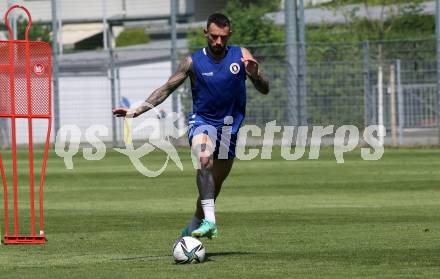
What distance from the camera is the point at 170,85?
1220 cm

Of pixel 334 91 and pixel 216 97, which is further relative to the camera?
pixel 334 91

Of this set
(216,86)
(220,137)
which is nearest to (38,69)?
(216,86)

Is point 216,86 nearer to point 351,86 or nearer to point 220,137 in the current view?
point 220,137

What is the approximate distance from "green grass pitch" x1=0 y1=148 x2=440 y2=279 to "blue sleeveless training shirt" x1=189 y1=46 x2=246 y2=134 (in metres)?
1.31

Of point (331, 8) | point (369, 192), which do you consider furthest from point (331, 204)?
point (331, 8)

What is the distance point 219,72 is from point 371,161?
16.7 meters

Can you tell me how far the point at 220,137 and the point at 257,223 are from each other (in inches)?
141

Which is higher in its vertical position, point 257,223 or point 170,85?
point 170,85

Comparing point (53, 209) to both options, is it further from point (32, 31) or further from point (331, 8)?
point (32, 31)

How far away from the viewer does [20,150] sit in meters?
38.0

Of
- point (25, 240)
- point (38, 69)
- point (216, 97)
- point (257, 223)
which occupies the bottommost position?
point (257, 223)

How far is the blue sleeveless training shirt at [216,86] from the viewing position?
1195 centimetres

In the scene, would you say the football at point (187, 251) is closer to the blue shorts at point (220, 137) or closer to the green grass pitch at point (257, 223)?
the green grass pitch at point (257, 223)

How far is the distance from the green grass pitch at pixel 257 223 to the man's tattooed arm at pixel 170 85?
1.38m
